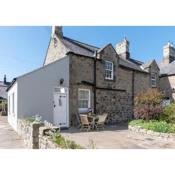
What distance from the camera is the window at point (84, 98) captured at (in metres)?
14.3

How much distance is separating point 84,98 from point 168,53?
16143mm

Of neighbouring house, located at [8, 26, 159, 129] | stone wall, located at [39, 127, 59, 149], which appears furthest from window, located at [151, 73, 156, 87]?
stone wall, located at [39, 127, 59, 149]

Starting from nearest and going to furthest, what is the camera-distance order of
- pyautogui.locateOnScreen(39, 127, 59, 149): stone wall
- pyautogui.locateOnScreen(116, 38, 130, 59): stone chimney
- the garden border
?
pyautogui.locateOnScreen(39, 127, 59, 149): stone wall < the garden border < pyautogui.locateOnScreen(116, 38, 130, 59): stone chimney

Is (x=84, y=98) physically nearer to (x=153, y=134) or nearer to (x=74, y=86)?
(x=74, y=86)

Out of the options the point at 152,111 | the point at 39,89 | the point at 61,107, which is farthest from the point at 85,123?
the point at 152,111

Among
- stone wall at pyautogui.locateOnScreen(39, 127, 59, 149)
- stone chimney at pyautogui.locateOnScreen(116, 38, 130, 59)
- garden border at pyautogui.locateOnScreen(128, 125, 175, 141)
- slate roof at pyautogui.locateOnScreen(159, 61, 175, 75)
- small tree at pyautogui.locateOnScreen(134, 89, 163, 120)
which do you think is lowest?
garden border at pyautogui.locateOnScreen(128, 125, 175, 141)

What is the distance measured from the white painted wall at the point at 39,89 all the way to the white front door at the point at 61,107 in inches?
14.4

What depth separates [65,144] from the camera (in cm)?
558

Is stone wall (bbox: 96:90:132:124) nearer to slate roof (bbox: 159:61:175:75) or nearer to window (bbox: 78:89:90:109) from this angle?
window (bbox: 78:89:90:109)

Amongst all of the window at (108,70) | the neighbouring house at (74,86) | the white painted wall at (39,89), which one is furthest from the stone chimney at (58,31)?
the window at (108,70)

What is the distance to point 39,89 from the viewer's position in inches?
473

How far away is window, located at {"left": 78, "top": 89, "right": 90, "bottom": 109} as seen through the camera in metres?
14.3
